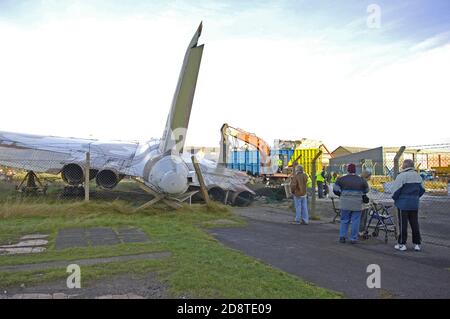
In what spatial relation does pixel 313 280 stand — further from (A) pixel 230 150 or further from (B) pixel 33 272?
(A) pixel 230 150

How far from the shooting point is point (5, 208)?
10.3 m

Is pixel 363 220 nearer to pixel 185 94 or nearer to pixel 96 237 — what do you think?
pixel 96 237

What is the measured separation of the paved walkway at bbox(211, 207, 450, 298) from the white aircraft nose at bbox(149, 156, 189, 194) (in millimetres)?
2456

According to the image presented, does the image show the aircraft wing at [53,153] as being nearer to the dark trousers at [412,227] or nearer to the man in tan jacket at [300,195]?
the man in tan jacket at [300,195]

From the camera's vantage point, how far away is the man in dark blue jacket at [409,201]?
24.2ft

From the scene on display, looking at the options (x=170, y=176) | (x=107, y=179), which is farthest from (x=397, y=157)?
(x=107, y=179)

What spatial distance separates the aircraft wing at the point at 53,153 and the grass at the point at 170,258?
286 cm

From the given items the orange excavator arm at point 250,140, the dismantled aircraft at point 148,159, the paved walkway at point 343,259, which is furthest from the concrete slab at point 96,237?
the orange excavator arm at point 250,140

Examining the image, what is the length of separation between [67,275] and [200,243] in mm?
2715

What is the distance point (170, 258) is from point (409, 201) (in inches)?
184

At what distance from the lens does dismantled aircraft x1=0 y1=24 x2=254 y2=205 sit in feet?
37.4

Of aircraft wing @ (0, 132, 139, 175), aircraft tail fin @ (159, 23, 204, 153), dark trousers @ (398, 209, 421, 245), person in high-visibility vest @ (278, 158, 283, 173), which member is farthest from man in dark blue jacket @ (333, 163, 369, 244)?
person in high-visibility vest @ (278, 158, 283, 173)

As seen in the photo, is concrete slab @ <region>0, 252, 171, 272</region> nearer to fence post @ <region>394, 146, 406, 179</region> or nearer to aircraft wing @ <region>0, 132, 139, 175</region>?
fence post @ <region>394, 146, 406, 179</region>
